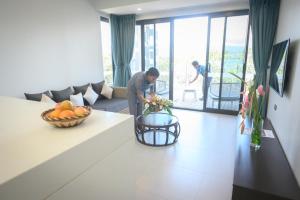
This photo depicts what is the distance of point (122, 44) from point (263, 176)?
5061mm

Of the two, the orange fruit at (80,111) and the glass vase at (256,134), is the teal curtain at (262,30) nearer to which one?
the glass vase at (256,134)

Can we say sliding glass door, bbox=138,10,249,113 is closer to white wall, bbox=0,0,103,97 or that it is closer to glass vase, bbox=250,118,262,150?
white wall, bbox=0,0,103,97

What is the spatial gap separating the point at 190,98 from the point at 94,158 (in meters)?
5.75

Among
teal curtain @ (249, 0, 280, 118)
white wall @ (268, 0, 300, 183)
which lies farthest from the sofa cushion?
white wall @ (268, 0, 300, 183)

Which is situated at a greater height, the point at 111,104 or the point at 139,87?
the point at 139,87

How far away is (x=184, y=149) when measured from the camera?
3.22 metres

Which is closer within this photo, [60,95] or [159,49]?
[60,95]

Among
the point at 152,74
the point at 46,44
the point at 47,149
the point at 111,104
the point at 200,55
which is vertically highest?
the point at 46,44

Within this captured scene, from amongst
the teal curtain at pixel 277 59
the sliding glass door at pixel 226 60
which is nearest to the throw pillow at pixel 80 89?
the sliding glass door at pixel 226 60

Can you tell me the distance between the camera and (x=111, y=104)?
4.30 m

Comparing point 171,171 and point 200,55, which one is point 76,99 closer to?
point 171,171

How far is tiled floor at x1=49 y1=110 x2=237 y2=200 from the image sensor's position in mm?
965

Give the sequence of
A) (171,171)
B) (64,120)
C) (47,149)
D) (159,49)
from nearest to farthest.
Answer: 1. (47,149)
2. (64,120)
3. (171,171)
4. (159,49)

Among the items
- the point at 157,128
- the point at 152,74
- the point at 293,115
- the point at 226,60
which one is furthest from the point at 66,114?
the point at 226,60
